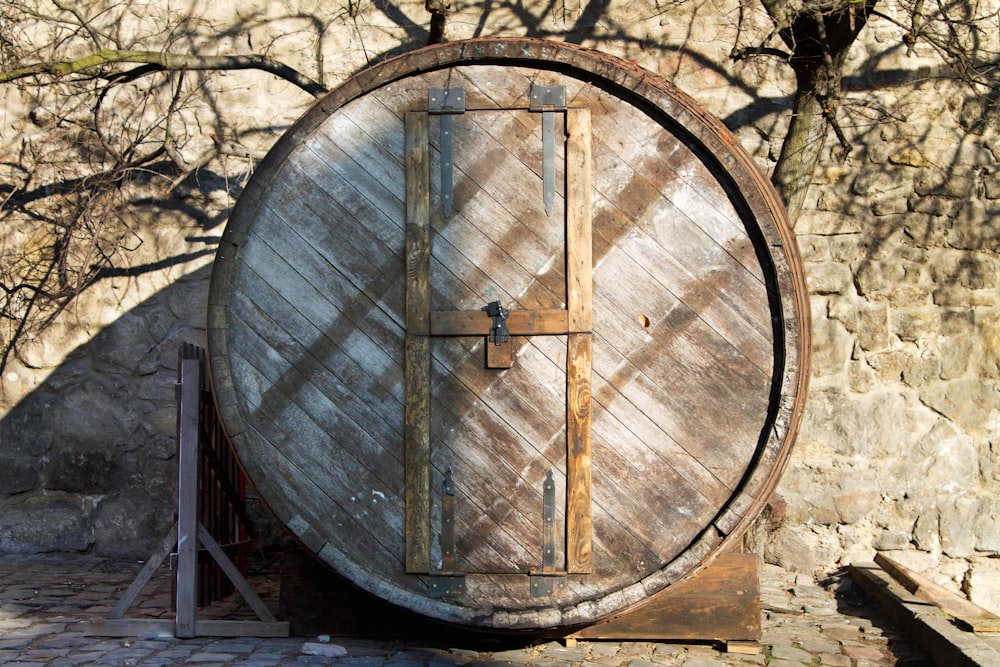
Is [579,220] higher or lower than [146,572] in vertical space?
higher

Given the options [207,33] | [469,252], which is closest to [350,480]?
[469,252]

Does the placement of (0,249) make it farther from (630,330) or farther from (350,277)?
(630,330)

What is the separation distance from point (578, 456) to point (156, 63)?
2716 mm

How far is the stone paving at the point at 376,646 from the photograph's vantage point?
3.31 m

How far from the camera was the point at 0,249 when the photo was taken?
5129mm

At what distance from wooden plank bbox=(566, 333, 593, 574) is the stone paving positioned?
437 millimetres

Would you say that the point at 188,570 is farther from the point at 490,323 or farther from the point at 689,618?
the point at 689,618

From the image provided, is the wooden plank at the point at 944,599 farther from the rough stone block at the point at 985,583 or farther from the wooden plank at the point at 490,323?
the wooden plank at the point at 490,323

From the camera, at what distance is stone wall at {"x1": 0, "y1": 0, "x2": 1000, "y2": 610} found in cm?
476

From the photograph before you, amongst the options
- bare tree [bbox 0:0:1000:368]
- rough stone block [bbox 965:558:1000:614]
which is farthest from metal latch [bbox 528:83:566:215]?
rough stone block [bbox 965:558:1000:614]

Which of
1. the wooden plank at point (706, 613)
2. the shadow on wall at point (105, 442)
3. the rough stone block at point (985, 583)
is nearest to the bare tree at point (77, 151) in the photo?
the shadow on wall at point (105, 442)

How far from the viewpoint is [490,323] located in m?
3.28

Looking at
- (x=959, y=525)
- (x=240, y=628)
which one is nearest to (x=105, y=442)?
(x=240, y=628)

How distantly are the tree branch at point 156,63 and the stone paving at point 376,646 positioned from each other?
2212 mm
